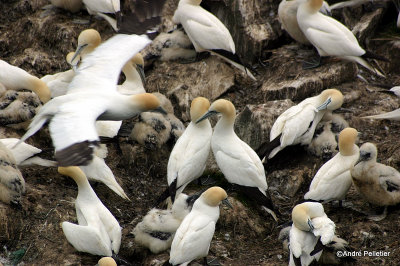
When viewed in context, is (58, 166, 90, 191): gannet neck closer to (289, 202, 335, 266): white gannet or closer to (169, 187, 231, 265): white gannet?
(169, 187, 231, 265): white gannet

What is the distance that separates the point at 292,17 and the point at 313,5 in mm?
475

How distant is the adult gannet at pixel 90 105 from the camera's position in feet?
19.9

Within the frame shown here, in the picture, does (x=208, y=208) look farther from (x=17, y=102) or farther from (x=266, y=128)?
(x=17, y=102)

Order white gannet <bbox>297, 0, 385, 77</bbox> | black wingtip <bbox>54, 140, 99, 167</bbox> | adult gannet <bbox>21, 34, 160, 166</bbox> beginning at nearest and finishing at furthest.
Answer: black wingtip <bbox>54, 140, 99, 167</bbox> → adult gannet <bbox>21, 34, 160, 166</bbox> → white gannet <bbox>297, 0, 385, 77</bbox>

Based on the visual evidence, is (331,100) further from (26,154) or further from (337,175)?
(26,154)

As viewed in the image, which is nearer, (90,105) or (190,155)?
(90,105)

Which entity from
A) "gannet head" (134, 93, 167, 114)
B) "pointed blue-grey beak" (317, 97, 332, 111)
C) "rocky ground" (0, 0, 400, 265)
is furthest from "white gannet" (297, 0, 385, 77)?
"gannet head" (134, 93, 167, 114)

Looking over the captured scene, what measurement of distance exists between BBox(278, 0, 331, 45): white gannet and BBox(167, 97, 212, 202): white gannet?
Result: 2242mm

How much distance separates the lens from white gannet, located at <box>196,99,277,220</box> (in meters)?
7.30

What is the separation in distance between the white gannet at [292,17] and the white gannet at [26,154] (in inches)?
137

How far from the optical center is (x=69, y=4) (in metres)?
10.5

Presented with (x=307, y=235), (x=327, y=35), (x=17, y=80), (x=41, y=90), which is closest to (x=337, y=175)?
(x=307, y=235)

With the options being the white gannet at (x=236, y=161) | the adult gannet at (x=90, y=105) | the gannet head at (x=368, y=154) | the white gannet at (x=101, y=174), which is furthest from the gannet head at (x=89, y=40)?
the gannet head at (x=368, y=154)

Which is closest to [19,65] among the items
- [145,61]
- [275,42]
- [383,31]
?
[145,61]
